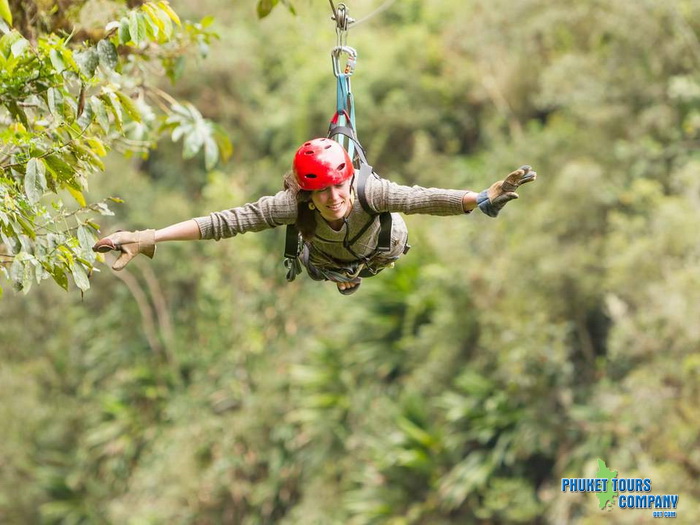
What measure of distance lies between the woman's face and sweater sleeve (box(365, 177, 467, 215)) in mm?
76

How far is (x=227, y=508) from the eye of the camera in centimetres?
1295

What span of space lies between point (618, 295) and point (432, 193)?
7398mm

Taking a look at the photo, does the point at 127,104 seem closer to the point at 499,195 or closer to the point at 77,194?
the point at 77,194

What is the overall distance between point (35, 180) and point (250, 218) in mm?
737

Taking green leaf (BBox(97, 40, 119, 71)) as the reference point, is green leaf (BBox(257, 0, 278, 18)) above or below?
above

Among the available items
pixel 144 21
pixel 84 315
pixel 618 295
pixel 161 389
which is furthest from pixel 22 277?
pixel 84 315

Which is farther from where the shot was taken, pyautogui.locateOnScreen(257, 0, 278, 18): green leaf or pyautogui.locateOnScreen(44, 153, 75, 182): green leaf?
pyautogui.locateOnScreen(257, 0, 278, 18): green leaf

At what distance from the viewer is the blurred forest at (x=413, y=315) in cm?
1012

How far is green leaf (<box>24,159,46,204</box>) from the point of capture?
301 cm

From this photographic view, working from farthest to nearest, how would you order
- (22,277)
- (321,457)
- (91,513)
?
(91,513) → (321,457) → (22,277)

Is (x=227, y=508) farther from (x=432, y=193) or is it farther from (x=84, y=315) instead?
(x=432, y=193)

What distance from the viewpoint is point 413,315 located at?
39.0 ft
